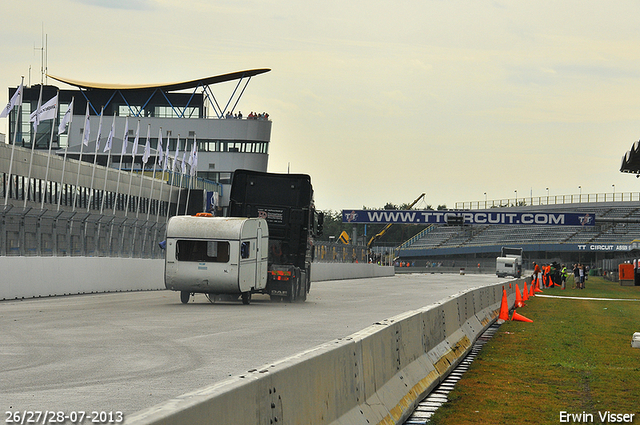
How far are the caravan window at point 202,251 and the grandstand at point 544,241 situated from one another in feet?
291

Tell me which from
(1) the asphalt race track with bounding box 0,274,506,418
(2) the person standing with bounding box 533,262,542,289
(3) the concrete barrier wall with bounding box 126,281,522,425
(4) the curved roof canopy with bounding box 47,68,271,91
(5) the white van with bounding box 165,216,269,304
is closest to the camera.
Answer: (3) the concrete barrier wall with bounding box 126,281,522,425

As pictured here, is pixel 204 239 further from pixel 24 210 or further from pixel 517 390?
pixel 517 390

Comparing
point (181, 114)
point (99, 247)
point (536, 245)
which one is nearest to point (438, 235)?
point (536, 245)

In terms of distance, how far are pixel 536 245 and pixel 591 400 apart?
114 m

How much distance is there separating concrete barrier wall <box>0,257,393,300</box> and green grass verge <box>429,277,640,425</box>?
1318 cm

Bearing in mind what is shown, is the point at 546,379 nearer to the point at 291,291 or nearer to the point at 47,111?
the point at 291,291

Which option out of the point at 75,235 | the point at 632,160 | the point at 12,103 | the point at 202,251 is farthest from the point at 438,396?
the point at 12,103

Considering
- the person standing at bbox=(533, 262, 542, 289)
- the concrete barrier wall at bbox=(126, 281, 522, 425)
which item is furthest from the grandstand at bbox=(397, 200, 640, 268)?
the concrete barrier wall at bbox=(126, 281, 522, 425)

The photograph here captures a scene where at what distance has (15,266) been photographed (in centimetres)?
2459

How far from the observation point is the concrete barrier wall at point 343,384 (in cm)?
441

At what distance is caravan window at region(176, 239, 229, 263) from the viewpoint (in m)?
23.7

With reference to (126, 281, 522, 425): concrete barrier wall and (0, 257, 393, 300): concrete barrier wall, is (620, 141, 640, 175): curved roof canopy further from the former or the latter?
(126, 281, 522, 425): concrete barrier wall

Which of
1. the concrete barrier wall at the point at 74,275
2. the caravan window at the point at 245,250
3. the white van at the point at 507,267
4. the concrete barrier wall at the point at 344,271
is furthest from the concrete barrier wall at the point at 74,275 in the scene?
the white van at the point at 507,267

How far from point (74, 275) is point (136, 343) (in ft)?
48.4
